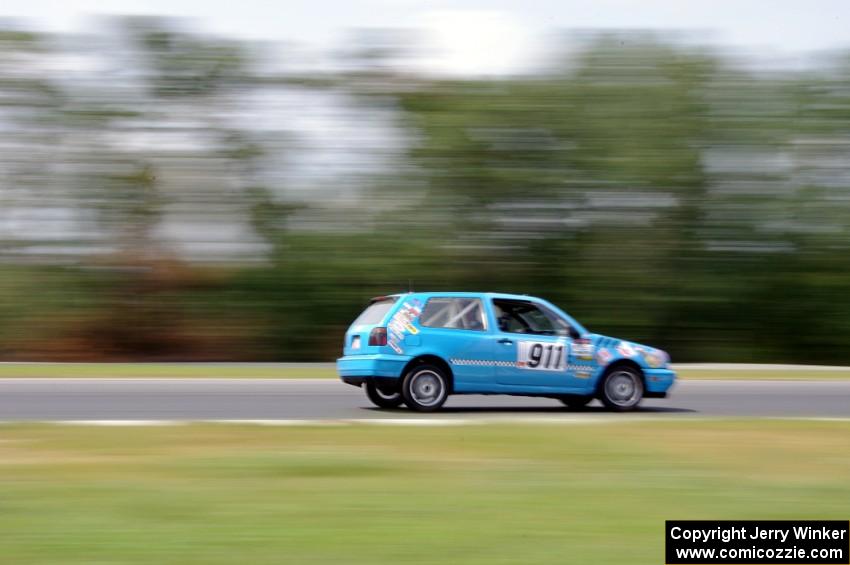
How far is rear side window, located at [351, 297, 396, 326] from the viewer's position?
14.3m

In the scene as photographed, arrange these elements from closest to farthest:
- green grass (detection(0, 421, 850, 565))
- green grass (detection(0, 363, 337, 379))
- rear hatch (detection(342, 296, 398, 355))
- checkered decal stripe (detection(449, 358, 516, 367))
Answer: green grass (detection(0, 421, 850, 565)), rear hatch (detection(342, 296, 398, 355)), checkered decal stripe (detection(449, 358, 516, 367)), green grass (detection(0, 363, 337, 379))

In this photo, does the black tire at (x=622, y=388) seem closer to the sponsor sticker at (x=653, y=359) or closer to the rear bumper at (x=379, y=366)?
the sponsor sticker at (x=653, y=359)

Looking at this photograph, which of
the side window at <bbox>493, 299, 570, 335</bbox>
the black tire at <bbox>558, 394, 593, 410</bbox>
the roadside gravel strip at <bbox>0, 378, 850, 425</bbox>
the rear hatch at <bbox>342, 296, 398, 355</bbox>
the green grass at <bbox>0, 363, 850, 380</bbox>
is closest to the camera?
the roadside gravel strip at <bbox>0, 378, 850, 425</bbox>

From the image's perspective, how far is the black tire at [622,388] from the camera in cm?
1470

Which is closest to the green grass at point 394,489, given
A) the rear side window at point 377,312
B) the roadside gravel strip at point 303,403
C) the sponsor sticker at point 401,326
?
the roadside gravel strip at point 303,403

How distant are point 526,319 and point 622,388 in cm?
148

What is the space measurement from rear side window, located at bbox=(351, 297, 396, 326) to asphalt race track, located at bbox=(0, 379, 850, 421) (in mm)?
1078

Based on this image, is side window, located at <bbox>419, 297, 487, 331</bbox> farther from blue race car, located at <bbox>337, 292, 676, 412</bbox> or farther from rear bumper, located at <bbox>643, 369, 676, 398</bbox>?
rear bumper, located at <bbox>643, 369, 676, 398</bbox>

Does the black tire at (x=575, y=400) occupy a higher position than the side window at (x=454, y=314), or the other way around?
the side window at (x=454, y=314)

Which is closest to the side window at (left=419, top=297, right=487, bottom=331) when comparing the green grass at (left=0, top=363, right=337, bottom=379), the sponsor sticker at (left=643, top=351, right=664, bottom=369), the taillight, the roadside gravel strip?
the taillight

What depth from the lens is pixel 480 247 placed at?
113ft

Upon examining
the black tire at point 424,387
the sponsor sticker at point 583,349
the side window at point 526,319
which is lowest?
the black tire at point 424,387

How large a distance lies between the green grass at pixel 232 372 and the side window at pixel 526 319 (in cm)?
864

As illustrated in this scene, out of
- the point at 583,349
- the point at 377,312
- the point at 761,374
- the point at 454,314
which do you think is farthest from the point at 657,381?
the point at 761,374
